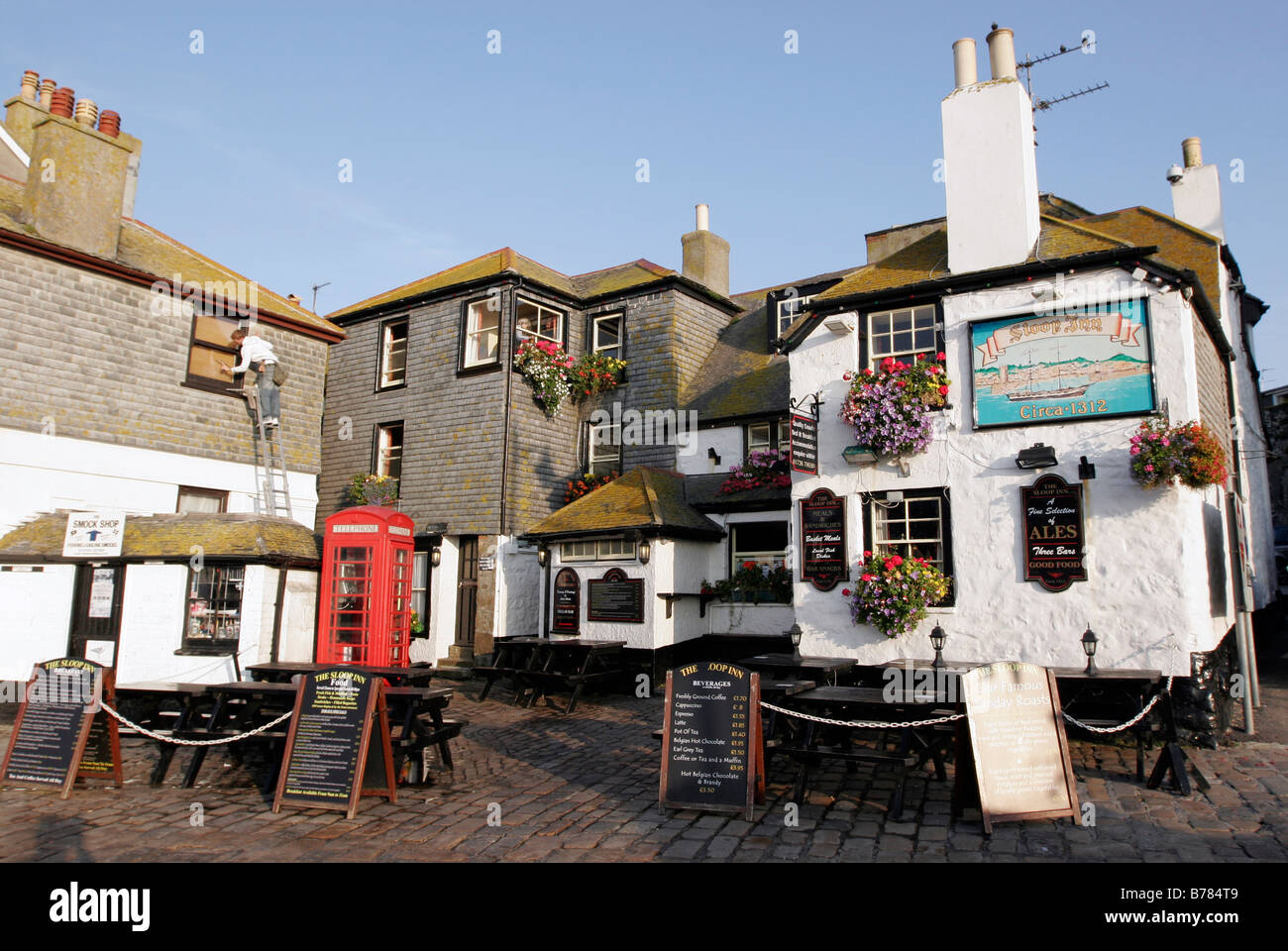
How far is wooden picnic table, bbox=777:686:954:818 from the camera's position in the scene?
737 centimetres

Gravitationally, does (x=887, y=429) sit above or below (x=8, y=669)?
above

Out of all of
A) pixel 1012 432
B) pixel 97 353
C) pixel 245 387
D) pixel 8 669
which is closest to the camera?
pixel 1012 432

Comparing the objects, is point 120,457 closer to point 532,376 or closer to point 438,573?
point 438,573

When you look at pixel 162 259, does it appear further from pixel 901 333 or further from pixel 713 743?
pixel 713 743

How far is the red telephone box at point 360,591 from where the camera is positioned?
13703mm

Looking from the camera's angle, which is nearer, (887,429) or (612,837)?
(612,837)

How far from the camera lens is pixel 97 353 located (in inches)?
614

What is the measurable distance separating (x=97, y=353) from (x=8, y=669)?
19.3 feet

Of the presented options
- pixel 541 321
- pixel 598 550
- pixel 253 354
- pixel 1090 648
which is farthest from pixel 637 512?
pixel 253 354

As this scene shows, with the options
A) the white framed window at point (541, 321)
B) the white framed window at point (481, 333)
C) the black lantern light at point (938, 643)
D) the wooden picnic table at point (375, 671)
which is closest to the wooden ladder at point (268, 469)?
the white framed window at point (481, 333)

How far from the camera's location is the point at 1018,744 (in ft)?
22.7

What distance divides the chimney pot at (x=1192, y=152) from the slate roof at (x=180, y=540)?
17.8 metres

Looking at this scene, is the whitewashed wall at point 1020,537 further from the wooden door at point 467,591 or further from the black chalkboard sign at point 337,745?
the wooden door at point 467,591

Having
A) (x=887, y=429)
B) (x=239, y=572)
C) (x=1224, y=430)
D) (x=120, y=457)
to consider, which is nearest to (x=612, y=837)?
(x=887, y=429)
